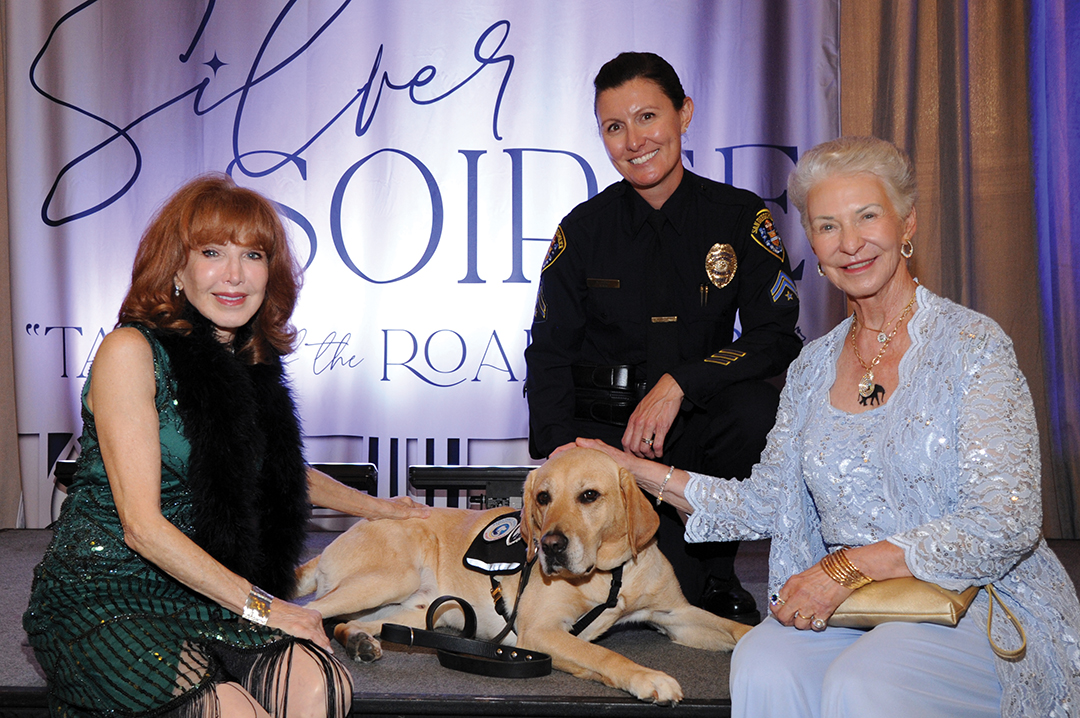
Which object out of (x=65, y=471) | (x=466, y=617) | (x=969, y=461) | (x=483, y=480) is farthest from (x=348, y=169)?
(x=969, y=461)

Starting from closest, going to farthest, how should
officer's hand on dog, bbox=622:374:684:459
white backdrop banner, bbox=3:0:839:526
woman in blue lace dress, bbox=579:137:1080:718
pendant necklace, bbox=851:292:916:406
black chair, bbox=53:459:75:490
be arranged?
1. woman in blue lace dress, bbox=579:137:1080:718
2. pendant necklace, bbox=851:292:916:406
3. officer's hand on dog, bbox=622:374:684:459
4. black chair, bbox=53:459:75:490
5. white backdrop banner, bbox=3:0:839:526

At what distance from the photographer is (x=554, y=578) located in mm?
2697

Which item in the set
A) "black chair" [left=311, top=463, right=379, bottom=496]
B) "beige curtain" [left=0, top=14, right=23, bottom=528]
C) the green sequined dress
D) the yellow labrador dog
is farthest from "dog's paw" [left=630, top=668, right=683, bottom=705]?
"beige curtain" [left=0, top=14, right=23, bottom=528]

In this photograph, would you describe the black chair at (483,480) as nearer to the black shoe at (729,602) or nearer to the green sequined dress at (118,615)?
the black shoe at (729,602)

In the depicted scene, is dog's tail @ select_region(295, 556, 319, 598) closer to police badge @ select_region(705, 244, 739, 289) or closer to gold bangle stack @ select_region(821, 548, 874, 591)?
police badge @ select_region(705, 244, 739, 289)

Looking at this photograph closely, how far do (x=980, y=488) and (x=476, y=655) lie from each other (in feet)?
5.08

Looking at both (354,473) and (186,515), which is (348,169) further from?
(186,515)

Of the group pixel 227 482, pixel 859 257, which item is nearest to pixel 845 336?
pixel 859 257

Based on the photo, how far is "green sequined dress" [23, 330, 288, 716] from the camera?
1670 mm

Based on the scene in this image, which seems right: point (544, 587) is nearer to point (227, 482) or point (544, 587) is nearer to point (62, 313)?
point (227, 482)

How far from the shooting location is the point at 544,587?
8.90 ft

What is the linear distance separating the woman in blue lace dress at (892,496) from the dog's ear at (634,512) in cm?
47

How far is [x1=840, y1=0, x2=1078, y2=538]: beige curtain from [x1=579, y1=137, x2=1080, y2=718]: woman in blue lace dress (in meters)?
3.15

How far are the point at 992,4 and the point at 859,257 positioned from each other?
3853mm
